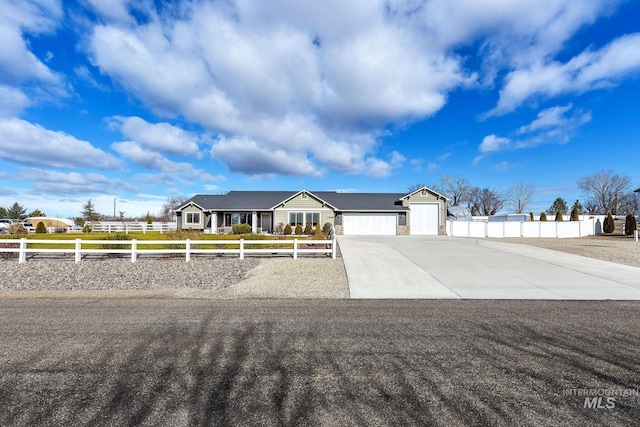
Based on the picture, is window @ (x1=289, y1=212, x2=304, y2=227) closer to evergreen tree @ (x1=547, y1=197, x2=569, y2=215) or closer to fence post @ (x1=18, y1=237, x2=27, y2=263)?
fence post @ (x1=18, y1=237, x2=27, y2=263)

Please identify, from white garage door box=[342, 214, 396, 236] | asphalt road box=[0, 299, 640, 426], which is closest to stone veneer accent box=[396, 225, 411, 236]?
white garage door box=[342, 214, 396, 236]

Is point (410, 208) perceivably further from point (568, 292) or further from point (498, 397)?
point (498, 397)

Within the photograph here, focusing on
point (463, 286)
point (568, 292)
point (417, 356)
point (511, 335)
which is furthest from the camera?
point (463, 286)

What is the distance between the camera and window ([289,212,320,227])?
104 ft

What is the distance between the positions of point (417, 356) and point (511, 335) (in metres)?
1.96

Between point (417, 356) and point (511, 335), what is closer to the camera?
point (417, 356)

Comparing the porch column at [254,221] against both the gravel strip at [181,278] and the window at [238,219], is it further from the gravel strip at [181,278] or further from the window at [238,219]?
the gravel strip at [181,278]

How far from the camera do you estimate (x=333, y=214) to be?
3166 centimetres

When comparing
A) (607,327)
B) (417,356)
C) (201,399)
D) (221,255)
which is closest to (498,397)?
(417,356)

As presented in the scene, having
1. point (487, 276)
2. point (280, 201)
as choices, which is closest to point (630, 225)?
point (487, 276)

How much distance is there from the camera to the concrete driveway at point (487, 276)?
27.8ft

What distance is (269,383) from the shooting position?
11.8ft

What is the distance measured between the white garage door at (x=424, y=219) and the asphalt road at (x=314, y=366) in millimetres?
25815

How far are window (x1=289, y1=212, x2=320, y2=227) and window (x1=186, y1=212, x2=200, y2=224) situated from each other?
10.0 meters
